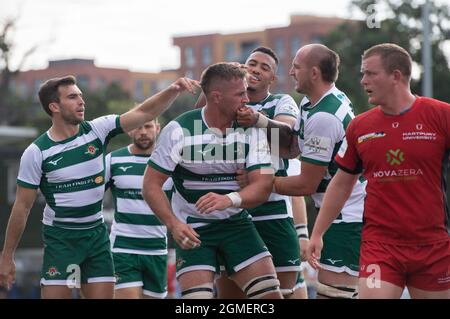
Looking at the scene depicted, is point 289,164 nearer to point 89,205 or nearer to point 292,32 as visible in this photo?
point 89,205

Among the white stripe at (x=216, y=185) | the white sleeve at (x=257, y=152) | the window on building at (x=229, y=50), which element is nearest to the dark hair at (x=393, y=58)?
the white sleeve at (x=257, y=152)

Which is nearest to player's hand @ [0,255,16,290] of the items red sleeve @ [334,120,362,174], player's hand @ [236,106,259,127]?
player's hand @ [236,106,259,127]

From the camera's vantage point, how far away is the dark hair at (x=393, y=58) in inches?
315

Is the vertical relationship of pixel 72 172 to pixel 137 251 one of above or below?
above

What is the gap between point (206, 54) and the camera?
5344 inches

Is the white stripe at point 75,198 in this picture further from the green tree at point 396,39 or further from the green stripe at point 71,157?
the green tree at point 396,39

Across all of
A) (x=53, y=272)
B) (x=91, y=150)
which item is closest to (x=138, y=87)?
(x=91, y=150)

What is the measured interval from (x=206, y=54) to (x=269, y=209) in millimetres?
126449

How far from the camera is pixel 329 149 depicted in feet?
29.4

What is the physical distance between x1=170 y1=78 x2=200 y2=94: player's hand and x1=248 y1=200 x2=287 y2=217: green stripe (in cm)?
153

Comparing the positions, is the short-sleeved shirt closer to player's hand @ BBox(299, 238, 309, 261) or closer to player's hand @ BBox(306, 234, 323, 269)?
player's hand @ BBox(306, 234, 323, 269)

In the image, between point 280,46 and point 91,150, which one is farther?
point 280,46

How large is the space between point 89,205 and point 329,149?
267 centimetres

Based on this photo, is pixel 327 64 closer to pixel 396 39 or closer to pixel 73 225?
pixel 73 225
